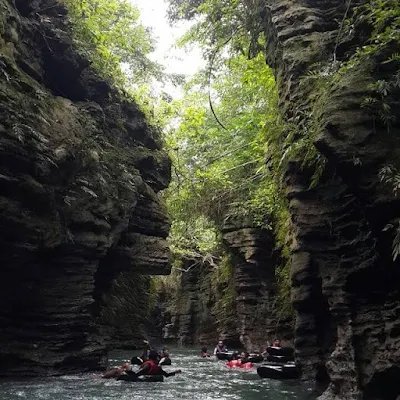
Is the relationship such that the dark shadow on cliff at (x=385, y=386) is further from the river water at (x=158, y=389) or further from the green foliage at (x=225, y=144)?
the green foliage at (x=225, y=144)

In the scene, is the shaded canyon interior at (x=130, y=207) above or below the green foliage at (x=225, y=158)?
below

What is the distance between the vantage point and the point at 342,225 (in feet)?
28.0

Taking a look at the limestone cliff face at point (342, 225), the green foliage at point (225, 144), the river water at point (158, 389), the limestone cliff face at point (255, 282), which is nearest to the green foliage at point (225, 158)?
the green foliage at point (225, 144)

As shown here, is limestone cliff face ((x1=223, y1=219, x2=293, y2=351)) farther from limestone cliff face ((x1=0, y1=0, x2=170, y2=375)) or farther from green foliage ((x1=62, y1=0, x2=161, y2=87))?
green foliage ((x1=62, y1=0, x2=161, y2=87))

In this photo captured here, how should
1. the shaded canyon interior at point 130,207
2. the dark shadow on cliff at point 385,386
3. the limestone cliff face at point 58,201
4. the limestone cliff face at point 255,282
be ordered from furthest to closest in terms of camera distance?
the limestone cliff face at point 255,282, the limestone cliff face at point 58,201, the shaded canyon interior at point 130,207, the dark shadow on cliff at point 385,386

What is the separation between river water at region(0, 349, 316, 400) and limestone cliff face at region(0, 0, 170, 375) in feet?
2.78

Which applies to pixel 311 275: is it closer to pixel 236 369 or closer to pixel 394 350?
pixel 394 350

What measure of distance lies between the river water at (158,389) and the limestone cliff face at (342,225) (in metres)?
1.07

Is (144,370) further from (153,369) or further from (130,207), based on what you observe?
(130,207)

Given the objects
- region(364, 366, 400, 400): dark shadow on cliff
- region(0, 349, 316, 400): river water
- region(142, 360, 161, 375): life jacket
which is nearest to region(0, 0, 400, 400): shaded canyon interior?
region(364, 366, 400, 400): dark shadow on cliff

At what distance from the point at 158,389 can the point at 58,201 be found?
5.25m

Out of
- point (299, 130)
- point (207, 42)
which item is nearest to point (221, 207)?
point (207, 42)

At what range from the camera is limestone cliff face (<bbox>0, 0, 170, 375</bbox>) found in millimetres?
10131

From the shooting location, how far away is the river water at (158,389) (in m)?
9.47
